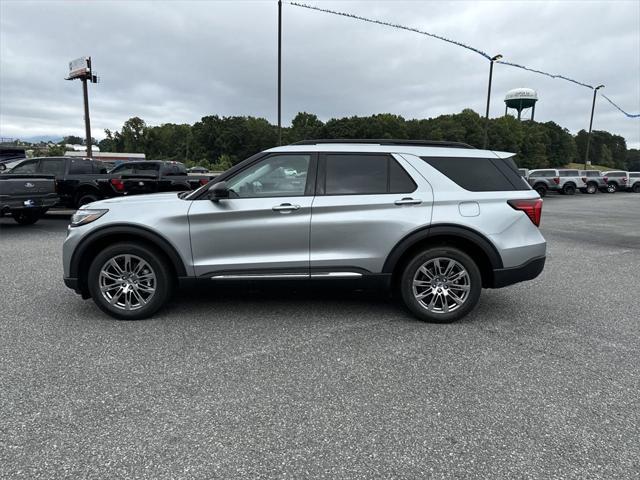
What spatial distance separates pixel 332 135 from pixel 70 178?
3227 inches

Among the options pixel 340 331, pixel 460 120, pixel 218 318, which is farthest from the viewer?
pixel 460 120

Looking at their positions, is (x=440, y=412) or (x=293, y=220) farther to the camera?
(x=293, y=220)

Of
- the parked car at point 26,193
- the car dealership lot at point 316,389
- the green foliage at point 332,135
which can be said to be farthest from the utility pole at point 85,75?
the green foliage at point 332,135

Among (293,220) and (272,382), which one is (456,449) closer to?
(272,382)

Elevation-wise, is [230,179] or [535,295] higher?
[230,179]

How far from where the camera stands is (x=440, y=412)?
2.83 metres

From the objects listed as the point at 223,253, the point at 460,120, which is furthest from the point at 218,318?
the point at 460,120

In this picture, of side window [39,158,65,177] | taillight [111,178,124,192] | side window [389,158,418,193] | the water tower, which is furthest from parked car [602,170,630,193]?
the water tower

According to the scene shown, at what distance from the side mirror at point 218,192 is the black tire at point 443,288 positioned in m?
1.87

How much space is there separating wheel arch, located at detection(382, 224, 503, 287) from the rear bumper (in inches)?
2.1

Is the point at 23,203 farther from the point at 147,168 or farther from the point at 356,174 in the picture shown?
the point at 356,174

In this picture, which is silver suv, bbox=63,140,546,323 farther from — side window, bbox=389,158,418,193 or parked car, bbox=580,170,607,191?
parked car, bbox=580,170,607,191

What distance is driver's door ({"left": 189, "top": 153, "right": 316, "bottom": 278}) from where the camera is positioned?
424 centimetres

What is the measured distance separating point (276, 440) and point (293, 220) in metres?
2.15
